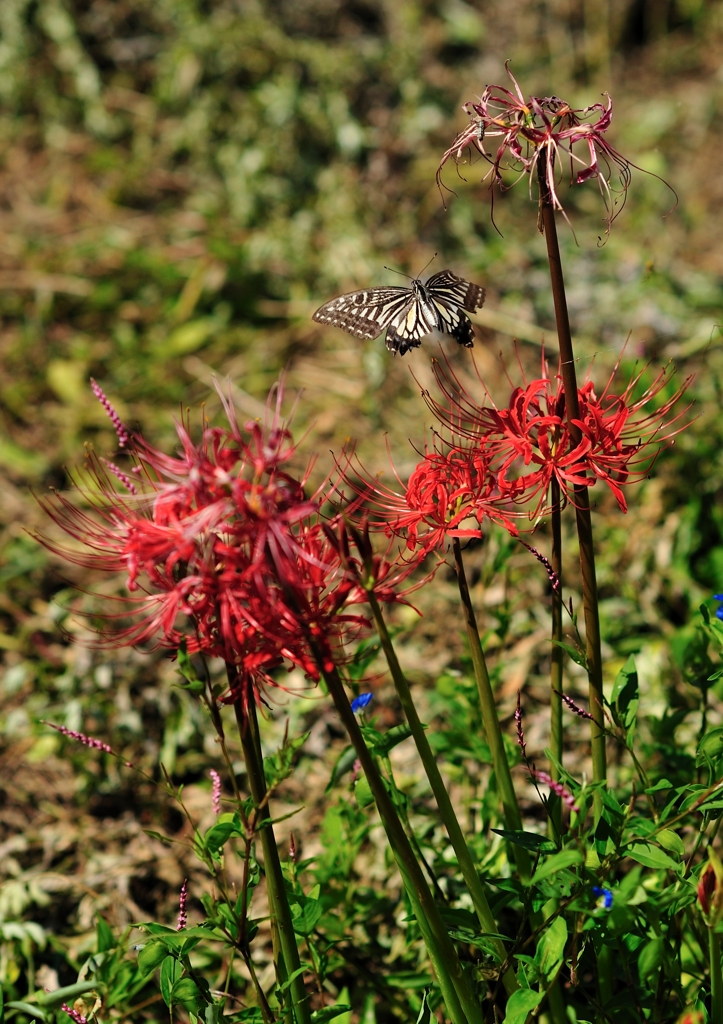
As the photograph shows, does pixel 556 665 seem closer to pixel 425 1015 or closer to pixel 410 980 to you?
pixel 425 1015

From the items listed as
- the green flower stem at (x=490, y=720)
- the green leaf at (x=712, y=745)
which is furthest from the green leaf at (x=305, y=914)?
the green leaf at (x=712, y=745)

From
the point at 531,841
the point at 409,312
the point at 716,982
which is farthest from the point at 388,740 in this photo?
the point at 409,312

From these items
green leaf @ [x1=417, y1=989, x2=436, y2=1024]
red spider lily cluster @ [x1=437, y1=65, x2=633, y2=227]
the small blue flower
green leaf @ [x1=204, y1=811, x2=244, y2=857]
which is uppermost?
red spider lily cluster @ [x1=437, y1=65, x2=633, y2=227]

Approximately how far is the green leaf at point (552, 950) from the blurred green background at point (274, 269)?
4.66 ft

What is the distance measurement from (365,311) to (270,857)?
42.3 inches

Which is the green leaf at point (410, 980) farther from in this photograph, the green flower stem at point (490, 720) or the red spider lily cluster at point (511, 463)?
the red spider lily cluster at point (511, 463)

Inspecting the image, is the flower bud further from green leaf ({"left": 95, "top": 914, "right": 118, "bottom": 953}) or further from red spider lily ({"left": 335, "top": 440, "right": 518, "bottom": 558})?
green leaf ({"left": 95, "top": 914, "right": 118, "bottom": 953})

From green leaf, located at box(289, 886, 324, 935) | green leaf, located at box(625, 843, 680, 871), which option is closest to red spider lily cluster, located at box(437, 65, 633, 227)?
Result: green leaf, located at box(625, 843, 680, 871)

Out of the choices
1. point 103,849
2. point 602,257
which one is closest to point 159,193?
point 602,257

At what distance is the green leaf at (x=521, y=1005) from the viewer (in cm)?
139

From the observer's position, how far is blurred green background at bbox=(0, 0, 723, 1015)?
310 cm

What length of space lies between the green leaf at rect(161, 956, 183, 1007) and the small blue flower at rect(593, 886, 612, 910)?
671 millimetres

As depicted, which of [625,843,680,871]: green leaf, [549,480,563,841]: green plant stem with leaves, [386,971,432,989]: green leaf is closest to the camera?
[625,843,680,871]: green leaf

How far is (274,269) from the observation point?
16.1ft
